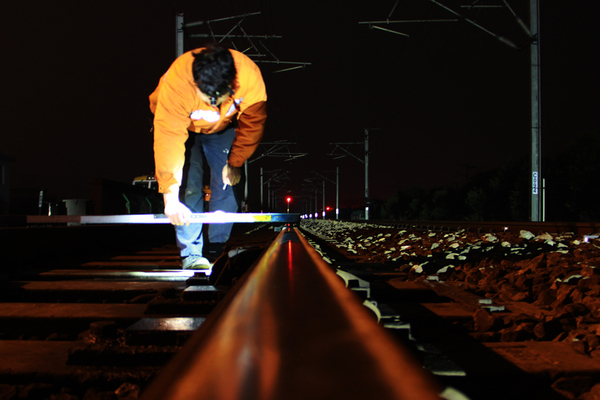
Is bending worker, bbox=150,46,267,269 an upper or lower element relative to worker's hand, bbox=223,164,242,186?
upper

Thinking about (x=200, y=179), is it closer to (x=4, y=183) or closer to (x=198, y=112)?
(x=198, y=112)

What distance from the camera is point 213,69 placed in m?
2.50

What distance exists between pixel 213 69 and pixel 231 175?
1088 mm

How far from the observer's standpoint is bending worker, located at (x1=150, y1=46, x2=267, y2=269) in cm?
256

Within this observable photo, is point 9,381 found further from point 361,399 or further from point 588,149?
point 588,149

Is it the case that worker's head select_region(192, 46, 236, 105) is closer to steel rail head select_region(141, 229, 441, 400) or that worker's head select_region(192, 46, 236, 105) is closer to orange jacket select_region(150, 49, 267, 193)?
orange jacket select_region(150, 49, 267, 193)

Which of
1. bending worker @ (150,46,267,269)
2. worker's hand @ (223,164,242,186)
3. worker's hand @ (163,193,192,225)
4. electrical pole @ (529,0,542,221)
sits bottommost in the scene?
worker's hand @ (163,193,192,225)

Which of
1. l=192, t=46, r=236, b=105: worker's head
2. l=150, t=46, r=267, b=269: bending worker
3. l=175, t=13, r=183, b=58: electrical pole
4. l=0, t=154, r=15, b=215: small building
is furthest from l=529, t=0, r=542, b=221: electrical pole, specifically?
l=0, t=154, r=15, b=215: small building

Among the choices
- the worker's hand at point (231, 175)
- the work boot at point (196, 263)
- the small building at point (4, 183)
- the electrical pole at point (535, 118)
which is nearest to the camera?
the work boot at point (196, 263)

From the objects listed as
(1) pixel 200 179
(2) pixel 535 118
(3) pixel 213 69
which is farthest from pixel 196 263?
(2) pixel 535 118

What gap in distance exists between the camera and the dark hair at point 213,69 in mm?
2510

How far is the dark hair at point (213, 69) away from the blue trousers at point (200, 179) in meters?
0.82

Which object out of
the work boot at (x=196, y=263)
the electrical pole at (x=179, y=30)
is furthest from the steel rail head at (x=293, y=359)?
the electrical pole at (x=179, y=30)

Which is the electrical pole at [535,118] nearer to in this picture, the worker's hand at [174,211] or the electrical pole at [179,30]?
the electrical pole at [179,30]
